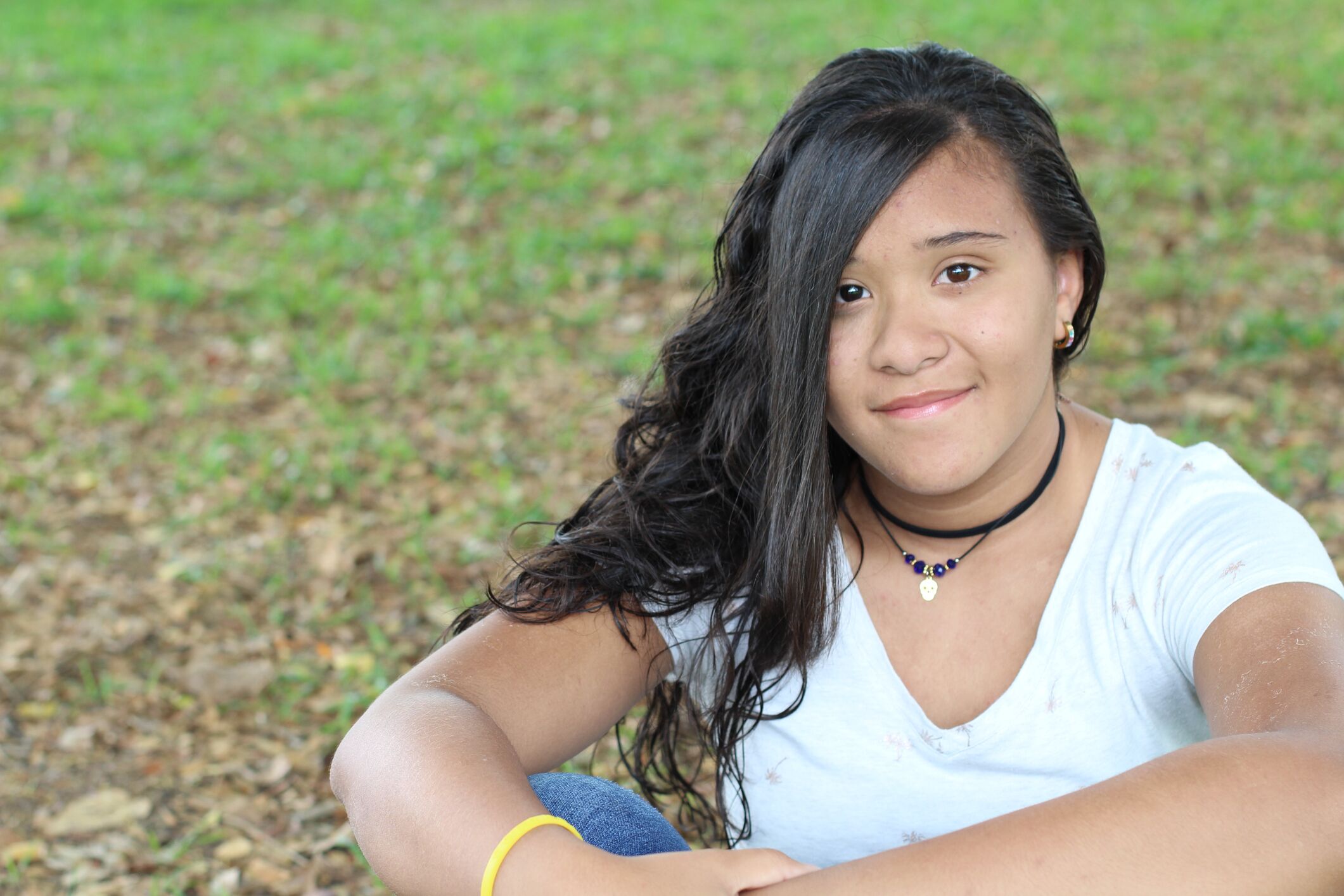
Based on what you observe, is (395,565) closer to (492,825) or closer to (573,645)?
(573,645)

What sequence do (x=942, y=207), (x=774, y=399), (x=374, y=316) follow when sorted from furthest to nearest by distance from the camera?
(x=374, y=316) < (x=774, y=399) < (x=942, y=207)

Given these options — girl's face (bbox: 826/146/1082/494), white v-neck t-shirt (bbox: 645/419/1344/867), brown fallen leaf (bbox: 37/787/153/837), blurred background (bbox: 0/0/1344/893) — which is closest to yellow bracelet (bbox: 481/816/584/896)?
white v-neck t-shirt (bbox: 645/419/1344/867)

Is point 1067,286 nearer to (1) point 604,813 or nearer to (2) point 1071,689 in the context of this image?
(2) point 1071,689

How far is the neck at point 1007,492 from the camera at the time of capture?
2082 mm

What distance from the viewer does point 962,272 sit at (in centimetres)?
195

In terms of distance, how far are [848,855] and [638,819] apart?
338 mm

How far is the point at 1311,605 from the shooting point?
1.69 m

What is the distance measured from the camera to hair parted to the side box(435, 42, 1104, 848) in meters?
1.95

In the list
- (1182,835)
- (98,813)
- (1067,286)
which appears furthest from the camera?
(98,813)

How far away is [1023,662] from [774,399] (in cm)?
56

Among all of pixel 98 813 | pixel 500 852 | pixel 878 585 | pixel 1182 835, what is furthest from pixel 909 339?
pixel 98 813

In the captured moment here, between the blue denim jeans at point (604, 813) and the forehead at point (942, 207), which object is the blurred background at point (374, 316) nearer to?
the blue denim jeans at point (604, 813)

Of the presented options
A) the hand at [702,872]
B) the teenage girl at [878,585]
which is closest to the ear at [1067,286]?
the teenage girl at [878,585]

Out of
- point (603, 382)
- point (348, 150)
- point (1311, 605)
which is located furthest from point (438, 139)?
point (1311, 605)
